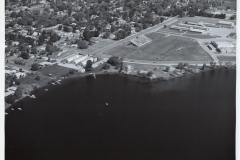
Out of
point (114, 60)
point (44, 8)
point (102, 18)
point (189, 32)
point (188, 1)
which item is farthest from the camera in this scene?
point (188, 1)

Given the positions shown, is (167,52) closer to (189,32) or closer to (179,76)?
(179,76)

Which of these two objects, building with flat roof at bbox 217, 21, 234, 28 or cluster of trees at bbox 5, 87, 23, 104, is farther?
building with flat roof at bbox 217, 21, 234, 28

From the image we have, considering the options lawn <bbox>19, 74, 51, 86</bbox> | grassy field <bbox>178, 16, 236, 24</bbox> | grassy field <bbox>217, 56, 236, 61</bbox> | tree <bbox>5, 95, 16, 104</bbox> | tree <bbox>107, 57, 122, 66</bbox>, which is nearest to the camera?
tree <bbox>5, 95, 16, 104</bbox>

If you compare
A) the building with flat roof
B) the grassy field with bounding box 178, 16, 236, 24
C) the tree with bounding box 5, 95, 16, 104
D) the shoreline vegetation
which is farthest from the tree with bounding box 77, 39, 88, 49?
the building with flat roof

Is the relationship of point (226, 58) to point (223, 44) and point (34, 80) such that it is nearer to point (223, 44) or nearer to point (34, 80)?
point (223, 44)

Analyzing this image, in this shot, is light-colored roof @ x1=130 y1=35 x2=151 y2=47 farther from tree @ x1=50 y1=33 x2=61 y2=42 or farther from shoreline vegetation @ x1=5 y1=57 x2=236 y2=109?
tree @ x1=50 y1=33 x2=61 y2=42

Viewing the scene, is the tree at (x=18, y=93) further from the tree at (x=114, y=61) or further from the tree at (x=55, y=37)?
the tree at (x=55, y=37)

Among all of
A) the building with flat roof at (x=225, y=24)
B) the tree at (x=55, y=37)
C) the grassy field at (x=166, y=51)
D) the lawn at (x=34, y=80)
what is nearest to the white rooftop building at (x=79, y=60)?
the grassy field at (x=166, y=51)

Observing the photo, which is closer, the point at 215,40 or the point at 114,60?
the point at 114,60

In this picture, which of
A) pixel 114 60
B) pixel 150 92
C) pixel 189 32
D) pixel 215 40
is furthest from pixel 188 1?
pixel 150 92
